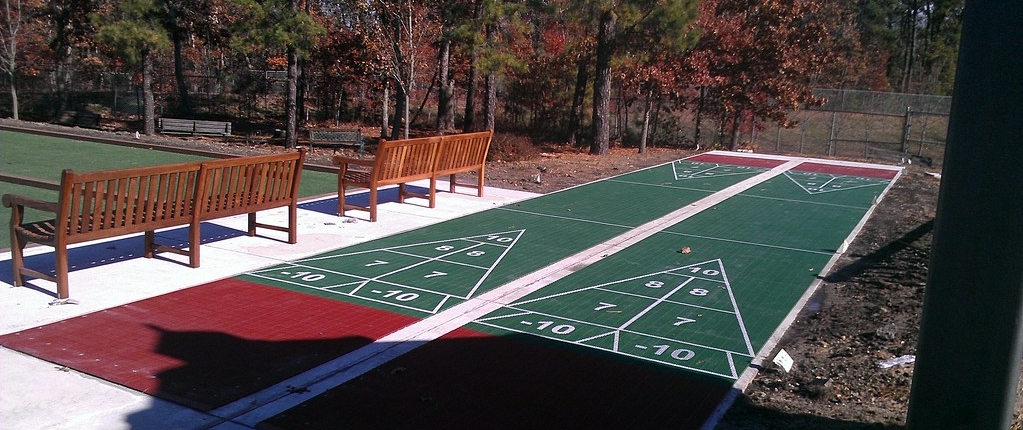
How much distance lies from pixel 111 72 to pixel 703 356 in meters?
41.0

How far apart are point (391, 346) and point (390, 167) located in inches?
227

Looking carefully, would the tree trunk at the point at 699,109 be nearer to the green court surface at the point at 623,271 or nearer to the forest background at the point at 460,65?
the forest background at the point at 460,65

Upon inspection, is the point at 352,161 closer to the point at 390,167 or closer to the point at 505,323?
the point at 390,167

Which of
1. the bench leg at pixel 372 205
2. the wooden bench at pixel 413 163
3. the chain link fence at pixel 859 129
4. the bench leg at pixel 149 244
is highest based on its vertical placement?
the chain link fence at pixel 859 129

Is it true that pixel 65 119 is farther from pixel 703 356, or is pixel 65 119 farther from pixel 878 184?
pixel 703 356

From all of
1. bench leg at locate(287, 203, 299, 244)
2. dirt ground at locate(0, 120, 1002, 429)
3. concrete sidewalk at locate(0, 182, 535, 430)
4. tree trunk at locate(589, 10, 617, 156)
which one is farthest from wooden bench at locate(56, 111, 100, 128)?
dirt ground at locate(0, 120, 1002, 429)

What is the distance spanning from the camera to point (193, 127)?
2930 cm

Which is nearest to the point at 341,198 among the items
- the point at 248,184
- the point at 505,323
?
the point at 248,184

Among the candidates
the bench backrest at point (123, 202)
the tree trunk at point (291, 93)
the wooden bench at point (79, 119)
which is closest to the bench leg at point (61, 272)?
the bench backrest at point (123, 202)

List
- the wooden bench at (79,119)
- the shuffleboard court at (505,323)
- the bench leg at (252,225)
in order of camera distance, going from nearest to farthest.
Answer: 1. the shuffleboard court at (505,323)
2. the bench leg at (252,225)
3. the wooden bench at (79,119)

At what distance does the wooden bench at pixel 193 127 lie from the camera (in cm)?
2914

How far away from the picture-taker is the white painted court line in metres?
5.68

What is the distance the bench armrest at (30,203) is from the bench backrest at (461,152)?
21.0ft

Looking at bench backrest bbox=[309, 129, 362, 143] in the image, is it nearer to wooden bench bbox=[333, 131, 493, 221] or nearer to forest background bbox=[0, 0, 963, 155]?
forest background bbox=[0, 0, 963, 155]
